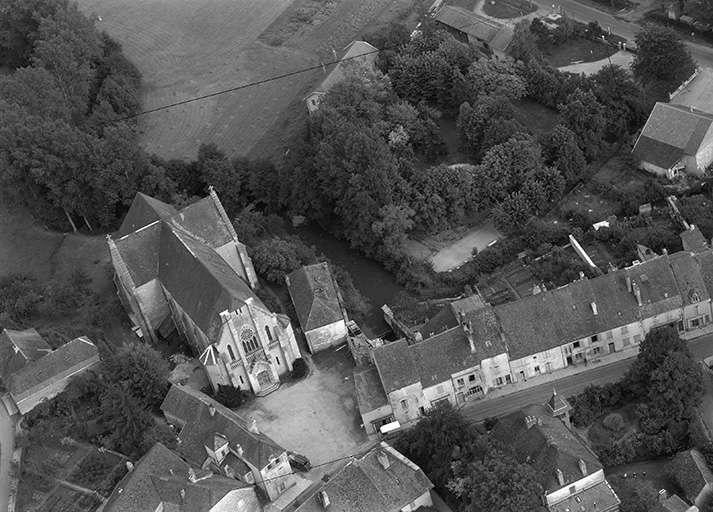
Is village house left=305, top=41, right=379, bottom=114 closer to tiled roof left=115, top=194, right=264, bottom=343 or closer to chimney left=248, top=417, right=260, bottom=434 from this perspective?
tiled roof left=115, top=194, right=264, bottom=343

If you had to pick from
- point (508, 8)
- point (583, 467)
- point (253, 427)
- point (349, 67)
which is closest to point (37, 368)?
point (253, 427)

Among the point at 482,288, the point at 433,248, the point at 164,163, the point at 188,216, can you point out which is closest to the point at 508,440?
the point at 482,288

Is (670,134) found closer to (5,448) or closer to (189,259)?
(189,259)

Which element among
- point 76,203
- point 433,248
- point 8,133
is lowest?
point 433,248

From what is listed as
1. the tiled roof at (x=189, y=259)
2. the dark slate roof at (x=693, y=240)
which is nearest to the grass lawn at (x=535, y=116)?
the dark slate roof at (x=693, y=240)

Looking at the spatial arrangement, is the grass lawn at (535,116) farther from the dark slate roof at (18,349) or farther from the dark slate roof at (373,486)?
the dark slate roof at (18,349)

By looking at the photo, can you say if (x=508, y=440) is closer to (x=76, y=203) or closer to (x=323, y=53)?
(x=76, y=203)

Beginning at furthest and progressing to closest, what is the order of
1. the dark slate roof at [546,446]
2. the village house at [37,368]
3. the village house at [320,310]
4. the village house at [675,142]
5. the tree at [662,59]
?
the tree at [662,59] < the village house at [675,142] < the village house at [320,310] < the village house at [37,368] < the dark slate roof at [546,446]
